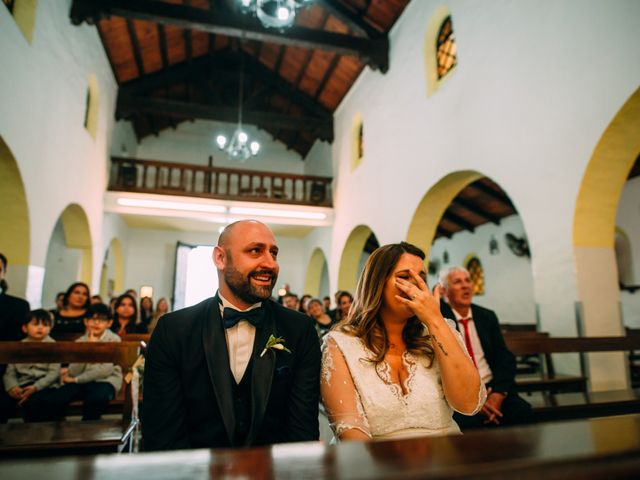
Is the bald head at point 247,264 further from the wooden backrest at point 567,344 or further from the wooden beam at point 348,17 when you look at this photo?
the wooden beam at point 348,17

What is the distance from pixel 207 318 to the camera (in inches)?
70.8

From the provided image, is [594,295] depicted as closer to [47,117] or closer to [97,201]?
[47,117]

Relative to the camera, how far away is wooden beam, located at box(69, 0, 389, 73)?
23.2 ft

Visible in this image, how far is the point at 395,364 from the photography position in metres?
1.80

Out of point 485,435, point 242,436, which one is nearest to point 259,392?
point 242,436

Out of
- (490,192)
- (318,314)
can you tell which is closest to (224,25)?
(318,314)

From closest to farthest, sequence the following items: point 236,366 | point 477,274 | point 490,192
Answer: point 236,366
point 490,192
point 477,274

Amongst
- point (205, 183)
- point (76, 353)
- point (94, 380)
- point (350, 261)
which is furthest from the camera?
point (205, 183)

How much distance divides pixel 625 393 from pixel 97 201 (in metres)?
9.39

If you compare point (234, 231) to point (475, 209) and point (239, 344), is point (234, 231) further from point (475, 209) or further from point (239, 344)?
point (475, 209)

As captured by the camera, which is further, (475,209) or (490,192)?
(475,209)

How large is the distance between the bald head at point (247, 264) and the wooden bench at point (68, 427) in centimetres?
141

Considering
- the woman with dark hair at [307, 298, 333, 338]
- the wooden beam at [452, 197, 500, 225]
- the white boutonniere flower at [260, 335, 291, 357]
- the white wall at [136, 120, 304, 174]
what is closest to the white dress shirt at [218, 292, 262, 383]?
the white boutonniere flower at [260, 335, 291, 357]

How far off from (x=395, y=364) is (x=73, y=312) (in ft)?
13.8
